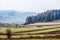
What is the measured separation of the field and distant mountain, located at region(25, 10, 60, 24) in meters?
0.15

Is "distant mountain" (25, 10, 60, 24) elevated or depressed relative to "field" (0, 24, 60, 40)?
elevated

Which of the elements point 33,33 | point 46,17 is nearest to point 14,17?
point 33,33

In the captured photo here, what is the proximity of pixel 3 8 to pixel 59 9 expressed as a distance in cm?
107

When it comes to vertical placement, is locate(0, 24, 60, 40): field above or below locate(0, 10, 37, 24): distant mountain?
below

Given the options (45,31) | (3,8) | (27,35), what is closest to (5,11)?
(3,8)

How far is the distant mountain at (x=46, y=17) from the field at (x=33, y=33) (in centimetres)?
15

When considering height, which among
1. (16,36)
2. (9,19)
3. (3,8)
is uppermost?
(3,8)

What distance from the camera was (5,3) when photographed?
10.5 ft

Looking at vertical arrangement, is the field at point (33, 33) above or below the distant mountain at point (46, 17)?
below

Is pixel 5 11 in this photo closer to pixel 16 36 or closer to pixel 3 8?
pixel 3 8

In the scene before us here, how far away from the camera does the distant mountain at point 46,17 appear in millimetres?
3143

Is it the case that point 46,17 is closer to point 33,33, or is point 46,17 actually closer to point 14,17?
point 33,33

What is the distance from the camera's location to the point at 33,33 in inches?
122

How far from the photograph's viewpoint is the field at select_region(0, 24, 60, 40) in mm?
3086
